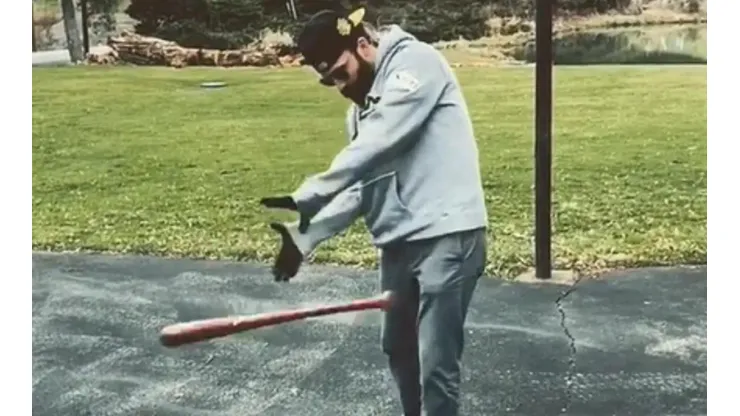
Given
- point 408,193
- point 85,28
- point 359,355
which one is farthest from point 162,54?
point 359,355

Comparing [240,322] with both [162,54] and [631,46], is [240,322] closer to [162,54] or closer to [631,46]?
[162,54]

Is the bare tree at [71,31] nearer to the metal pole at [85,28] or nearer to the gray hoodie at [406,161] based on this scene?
the metal pole at [85,28]

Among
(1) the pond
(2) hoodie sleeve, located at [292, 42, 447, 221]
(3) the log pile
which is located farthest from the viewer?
(3) the log pile

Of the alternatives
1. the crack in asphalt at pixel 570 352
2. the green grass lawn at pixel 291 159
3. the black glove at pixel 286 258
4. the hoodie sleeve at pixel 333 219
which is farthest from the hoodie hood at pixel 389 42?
the crack in asphalt at pixel 570 352

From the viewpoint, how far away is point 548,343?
2.11m

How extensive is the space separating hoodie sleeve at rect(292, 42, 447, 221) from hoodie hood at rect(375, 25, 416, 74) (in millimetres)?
14

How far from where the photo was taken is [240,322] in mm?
2150

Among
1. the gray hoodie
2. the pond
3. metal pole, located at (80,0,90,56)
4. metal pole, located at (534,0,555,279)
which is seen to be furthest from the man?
metal pole, located at (80,0,90,56)

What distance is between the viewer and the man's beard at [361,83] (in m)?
2.06

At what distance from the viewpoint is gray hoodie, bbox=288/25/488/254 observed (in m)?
2.02

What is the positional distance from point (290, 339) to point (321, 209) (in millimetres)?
270

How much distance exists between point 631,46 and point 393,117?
1.72 feet

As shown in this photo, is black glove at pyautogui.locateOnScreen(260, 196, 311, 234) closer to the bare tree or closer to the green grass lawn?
the green grass lawn

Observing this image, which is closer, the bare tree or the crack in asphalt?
the crack in asphalt
